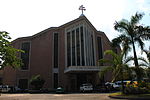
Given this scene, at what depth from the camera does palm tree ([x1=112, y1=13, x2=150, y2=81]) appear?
19.3 meters

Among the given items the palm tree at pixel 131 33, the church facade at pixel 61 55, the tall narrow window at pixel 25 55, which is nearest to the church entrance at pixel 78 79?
the church facade at pixel 61 55

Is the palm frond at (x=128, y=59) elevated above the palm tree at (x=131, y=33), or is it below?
below

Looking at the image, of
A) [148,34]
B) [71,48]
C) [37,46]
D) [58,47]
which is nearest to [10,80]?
[37,46]

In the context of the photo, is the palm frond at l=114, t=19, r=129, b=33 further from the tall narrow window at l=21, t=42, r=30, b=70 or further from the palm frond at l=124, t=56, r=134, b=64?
the tall narrow window at l=21, t=42, r=30, b=70

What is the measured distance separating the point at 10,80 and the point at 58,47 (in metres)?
14.7

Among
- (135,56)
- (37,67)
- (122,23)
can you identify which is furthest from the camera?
(37,67)

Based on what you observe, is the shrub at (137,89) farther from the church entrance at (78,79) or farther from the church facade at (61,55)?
the church entrance at (78,79)

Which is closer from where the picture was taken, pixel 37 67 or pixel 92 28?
pixel 37 67

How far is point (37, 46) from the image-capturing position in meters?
39.6

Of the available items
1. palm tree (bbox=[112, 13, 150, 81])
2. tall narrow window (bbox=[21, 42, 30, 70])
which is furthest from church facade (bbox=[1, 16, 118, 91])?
palm tree (bbox=[112, 13, 150, 81])

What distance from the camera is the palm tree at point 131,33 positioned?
19.3 metres

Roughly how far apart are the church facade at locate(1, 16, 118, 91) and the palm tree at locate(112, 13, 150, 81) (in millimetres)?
15406

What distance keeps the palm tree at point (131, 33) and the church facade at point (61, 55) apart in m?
15.4

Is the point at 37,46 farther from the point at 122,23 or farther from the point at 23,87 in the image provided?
the point at 122,23
